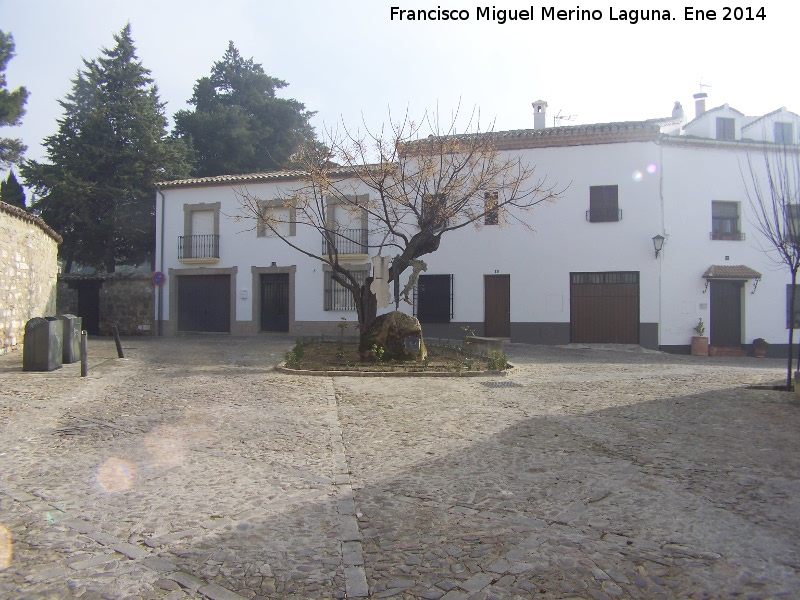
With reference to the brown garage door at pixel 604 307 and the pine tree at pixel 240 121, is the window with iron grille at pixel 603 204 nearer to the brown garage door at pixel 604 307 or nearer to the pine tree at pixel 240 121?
the brown garage door at pixel 604 307

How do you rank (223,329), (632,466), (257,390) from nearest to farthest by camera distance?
(632,466) < (257,390) < (223,329)

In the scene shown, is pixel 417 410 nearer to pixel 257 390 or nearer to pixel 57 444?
pixel 257 390

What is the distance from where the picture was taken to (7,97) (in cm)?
2547

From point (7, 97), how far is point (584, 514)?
30.0 meters

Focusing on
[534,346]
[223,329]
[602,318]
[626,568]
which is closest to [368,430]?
[626,568]

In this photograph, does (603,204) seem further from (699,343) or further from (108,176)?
(108,176)

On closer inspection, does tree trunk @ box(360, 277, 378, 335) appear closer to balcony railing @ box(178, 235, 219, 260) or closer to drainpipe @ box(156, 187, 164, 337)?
balcony railing @ box(178, 235, 219, 260)

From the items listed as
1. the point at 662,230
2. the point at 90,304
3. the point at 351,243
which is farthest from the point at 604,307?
the point at 90,304

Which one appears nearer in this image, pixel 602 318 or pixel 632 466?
pixel 632 466

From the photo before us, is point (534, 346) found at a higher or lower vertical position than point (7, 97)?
lower

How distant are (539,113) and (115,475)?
2152 cm

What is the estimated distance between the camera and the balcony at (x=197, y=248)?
22.0m

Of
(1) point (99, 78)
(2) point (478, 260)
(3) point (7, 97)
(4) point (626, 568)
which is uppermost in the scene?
(1) point (99, 78)

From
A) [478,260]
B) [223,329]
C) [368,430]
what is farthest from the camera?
[223,329]
